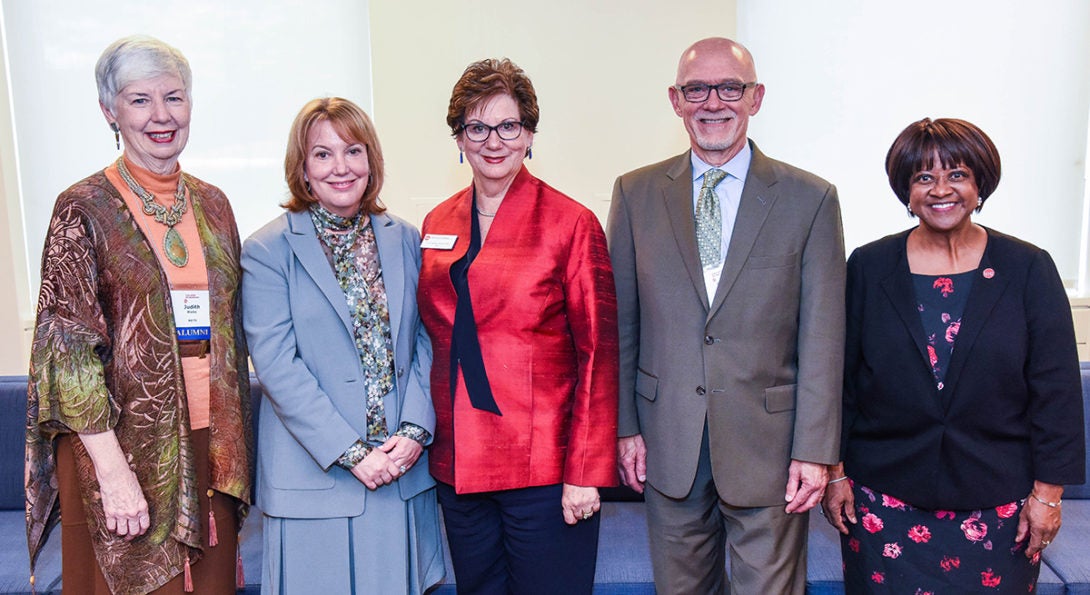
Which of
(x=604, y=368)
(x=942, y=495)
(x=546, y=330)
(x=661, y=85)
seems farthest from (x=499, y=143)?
(x=661, y=85)

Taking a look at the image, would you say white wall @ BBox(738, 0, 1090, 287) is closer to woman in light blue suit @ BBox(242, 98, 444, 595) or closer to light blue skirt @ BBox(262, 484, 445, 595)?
woman in light blue suit @ BBox(242, 98, 444, 595)

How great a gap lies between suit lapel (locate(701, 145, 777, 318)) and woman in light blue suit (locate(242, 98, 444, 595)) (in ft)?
2.58

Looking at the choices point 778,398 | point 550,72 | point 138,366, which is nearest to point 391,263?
point 138,366

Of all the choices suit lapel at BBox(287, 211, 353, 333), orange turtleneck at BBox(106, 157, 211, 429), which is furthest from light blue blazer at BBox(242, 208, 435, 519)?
orange turtleneck at BBox(106, 157, 211, 429)

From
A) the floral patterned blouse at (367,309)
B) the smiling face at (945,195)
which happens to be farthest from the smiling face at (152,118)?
the smiling face at (945,195)

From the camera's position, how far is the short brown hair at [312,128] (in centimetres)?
182

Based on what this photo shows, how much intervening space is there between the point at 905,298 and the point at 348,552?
5.01 feet

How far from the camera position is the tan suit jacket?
180 cm

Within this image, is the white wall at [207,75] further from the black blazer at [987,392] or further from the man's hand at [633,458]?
the black blazer at [987,392]

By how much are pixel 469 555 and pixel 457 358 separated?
51 centimetres

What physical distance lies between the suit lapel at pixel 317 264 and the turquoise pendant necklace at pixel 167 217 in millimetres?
250

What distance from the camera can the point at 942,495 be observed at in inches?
71.7

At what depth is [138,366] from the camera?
1.68 m

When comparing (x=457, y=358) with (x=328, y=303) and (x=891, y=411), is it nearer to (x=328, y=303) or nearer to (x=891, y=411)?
(x=328, y=303)
